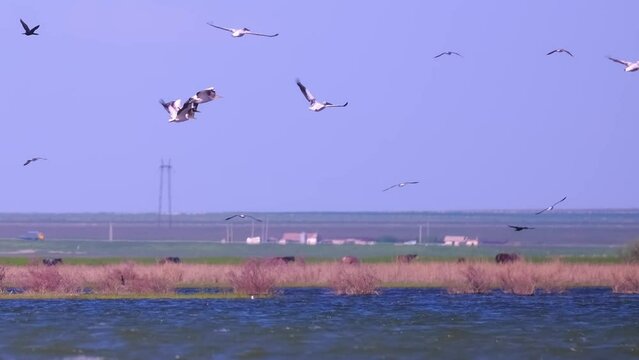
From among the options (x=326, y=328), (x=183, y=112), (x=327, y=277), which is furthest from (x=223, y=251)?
(x=183, y=112)

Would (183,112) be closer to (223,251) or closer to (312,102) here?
(312,102)

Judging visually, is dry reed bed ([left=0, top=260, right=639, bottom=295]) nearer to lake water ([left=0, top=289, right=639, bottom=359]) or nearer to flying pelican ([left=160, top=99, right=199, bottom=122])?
lake water ([left=0, top=289, right=639, bottom=359])

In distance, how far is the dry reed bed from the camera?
5175cm

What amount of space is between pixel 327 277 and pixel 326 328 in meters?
19.1

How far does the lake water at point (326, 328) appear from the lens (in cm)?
3619

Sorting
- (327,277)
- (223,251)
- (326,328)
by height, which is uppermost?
(223,251)

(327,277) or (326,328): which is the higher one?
(327,277)

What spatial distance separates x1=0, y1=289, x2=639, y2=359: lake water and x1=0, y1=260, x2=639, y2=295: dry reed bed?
4.93 ft

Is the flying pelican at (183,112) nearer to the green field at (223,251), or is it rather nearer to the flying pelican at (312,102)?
the flying pelican at (312,102)

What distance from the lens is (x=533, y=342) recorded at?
37.8 meters

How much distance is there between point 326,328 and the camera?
40.9 m

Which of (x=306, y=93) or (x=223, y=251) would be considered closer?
(x=306, y=93)

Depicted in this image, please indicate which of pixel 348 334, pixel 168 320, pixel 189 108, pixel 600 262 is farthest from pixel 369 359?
pixel 600 262

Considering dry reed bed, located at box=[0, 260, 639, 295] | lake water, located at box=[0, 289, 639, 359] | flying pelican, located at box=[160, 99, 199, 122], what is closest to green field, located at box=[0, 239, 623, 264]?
dry reed bed, located at box=[0, 260, 639, 295]
